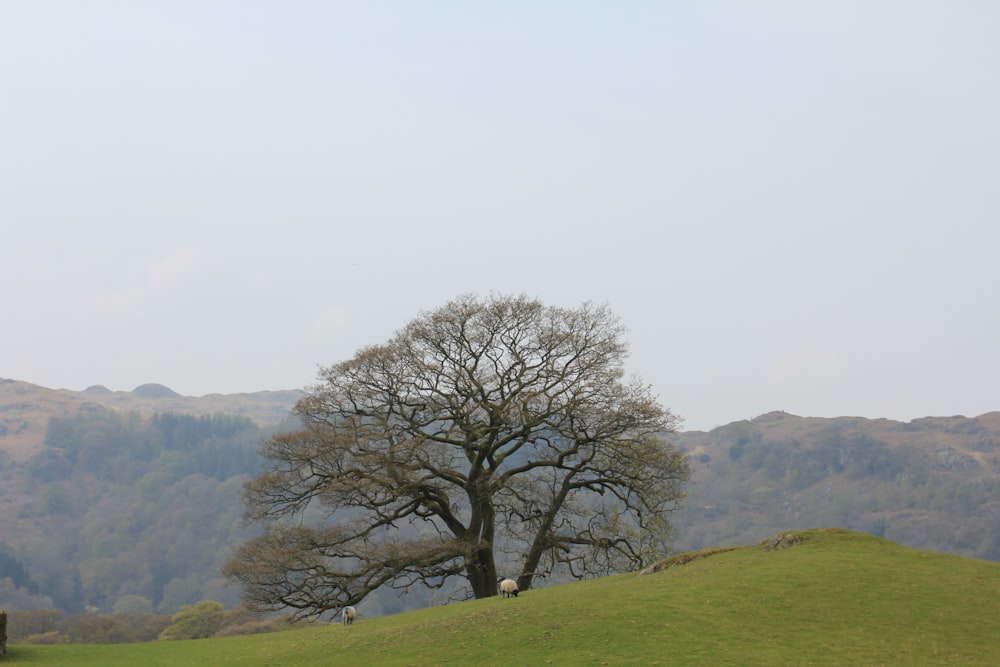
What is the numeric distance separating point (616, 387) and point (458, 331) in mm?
8752

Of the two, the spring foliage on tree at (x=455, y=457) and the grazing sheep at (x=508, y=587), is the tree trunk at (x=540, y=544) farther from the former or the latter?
the grazing sheep at (x=508, y=587)

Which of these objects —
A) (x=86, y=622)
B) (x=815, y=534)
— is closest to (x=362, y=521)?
(x=815, y=534)

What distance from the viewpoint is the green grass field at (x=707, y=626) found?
79.8ft

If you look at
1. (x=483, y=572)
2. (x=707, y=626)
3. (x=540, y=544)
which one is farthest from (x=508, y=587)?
(x=540, y=544)

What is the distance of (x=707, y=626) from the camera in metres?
26.2

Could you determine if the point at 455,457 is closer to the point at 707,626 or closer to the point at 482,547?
the point at 482,547

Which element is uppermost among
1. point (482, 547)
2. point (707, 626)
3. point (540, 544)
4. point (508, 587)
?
point (482, 547)

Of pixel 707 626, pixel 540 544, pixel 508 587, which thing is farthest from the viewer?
pixel 540 544

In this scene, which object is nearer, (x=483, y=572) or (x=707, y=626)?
(x=707, y=626)

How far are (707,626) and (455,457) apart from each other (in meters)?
21.6

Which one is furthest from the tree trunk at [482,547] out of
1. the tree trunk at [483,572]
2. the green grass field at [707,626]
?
the green grass field at [707,626]

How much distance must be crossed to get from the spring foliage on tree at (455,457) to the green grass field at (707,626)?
23.7 feet

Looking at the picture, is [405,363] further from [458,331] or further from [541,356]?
[541,356]

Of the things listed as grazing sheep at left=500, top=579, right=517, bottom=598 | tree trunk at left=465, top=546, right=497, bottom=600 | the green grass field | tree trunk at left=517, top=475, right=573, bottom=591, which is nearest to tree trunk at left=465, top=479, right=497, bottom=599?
tree trunk at left=465, top=546, right=497, bottom=600
